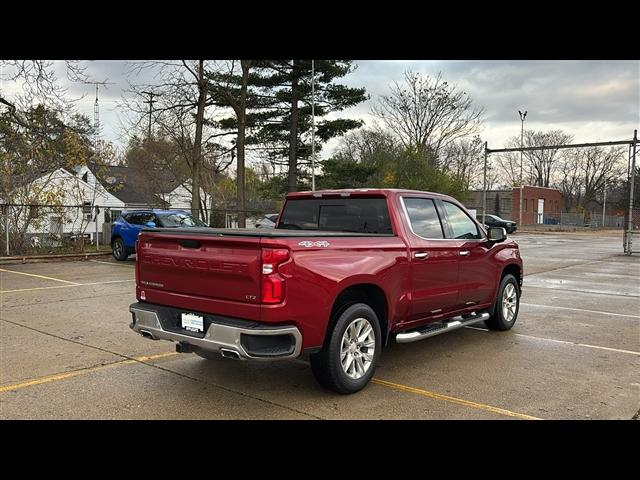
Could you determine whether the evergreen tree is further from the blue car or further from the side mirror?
the side mirror

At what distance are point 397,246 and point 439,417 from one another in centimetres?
175

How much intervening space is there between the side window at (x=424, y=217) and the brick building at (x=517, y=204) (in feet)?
190

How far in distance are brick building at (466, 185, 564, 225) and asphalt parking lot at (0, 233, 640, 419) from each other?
5747 centimetres

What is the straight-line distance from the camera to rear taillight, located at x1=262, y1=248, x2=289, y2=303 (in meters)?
4.16

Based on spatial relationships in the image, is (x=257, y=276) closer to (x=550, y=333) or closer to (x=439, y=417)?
(x=439, y=417)

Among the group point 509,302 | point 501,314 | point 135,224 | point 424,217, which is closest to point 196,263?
point 424,217

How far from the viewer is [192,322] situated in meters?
4.59

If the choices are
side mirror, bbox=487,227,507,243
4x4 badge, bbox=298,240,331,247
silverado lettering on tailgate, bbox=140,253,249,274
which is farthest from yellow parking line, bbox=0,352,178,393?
side mirror, bbox=487,227,507,243

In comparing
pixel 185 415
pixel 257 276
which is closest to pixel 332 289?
pixel 257 276

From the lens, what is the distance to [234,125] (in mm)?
26703

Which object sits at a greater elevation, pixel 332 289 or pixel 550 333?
pixel 332 289

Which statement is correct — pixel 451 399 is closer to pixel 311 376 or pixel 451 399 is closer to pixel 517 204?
pixel 311 376

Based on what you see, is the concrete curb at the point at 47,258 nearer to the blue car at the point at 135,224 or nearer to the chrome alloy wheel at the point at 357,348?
the blue car at the point at 135,224

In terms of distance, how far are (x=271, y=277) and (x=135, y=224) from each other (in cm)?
1405
